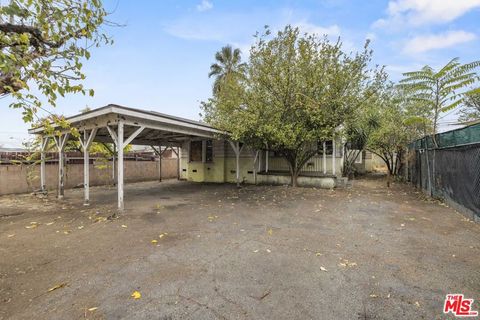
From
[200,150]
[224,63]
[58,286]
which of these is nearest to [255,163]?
[200,150]

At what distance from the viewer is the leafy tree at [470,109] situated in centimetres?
1468

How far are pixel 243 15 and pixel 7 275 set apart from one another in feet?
30.3

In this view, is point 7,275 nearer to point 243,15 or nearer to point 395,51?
point 243,15

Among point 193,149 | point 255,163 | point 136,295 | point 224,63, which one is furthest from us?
point 224,63

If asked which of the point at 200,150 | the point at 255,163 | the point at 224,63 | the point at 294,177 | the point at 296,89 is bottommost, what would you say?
the point at 294,177

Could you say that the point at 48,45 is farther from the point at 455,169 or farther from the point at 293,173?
the point at 293,173

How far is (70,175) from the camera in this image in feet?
36.7

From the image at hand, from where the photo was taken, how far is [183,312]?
2229 mm

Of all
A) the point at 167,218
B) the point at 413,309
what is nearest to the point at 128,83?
the point at 167,218

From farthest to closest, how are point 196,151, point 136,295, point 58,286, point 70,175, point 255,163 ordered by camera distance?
point 196,151 → point 255,163 → point 70,175 → point 58,286 → point 136,295

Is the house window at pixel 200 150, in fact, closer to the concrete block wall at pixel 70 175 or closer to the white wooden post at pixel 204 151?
the white wooden post at pixel 204 151

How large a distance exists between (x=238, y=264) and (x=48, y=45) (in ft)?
12.7

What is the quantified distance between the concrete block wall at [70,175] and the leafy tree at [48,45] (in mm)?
8820

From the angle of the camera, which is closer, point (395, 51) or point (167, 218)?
point (167, 218)
